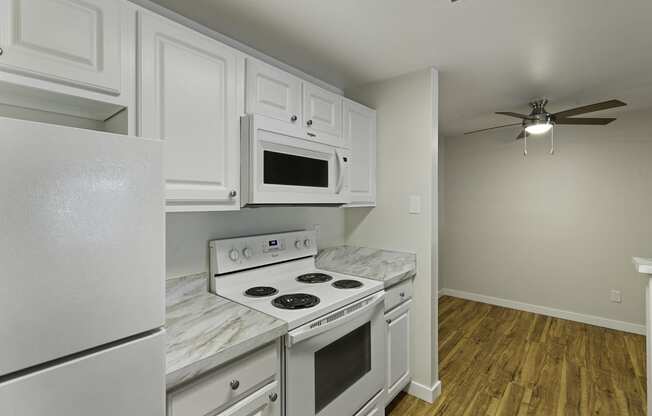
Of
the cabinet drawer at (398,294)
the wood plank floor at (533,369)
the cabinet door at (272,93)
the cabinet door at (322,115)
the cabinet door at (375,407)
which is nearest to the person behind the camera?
the cabinet door at (272,93)

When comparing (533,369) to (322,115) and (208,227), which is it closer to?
(322,115)

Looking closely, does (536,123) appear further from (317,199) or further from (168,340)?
(168,340)

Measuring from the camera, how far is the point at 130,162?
77 centimetres

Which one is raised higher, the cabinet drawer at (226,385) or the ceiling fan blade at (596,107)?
the ceiling fan blade at (596,107)

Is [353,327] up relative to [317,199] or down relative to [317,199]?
down

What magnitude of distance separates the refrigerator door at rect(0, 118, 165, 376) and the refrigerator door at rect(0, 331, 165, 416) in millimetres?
34

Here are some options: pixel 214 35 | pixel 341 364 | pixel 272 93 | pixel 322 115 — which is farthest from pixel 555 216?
pixel 214 35

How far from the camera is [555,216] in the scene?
11.6 ft

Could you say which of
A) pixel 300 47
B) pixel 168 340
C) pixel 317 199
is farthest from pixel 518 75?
→ pixel 168 340

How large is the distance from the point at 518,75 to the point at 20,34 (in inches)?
107

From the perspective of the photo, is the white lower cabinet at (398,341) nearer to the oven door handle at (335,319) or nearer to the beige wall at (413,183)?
the beige wall at (413,183)

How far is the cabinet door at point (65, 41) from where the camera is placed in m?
0.89

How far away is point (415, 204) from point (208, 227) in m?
1.39

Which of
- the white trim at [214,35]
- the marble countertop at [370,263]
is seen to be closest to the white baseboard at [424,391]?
the marble countertop at [370,263]
